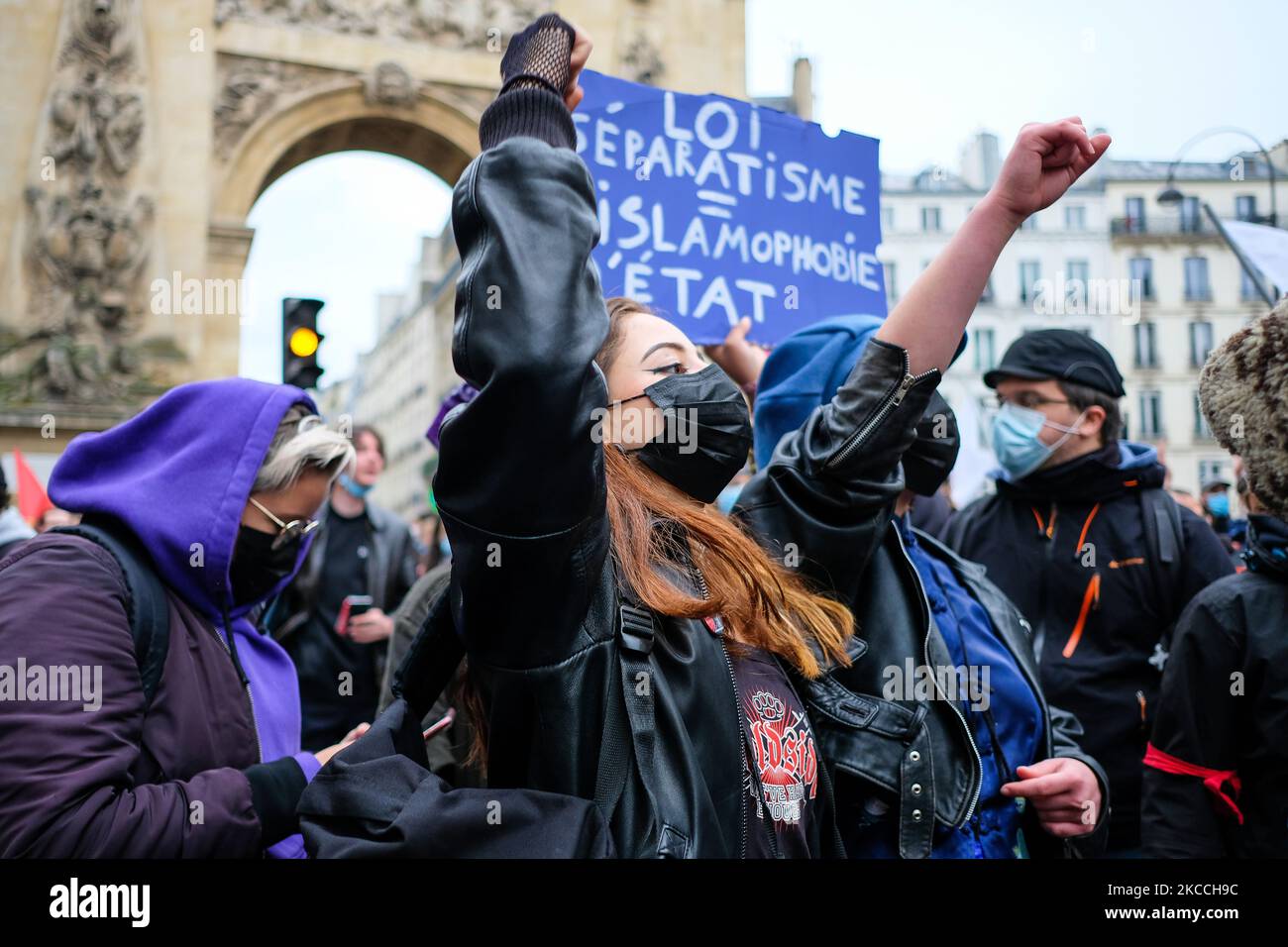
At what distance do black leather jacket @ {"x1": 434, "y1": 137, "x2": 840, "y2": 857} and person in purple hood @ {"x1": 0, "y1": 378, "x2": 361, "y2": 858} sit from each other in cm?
74

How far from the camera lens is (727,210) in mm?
4348

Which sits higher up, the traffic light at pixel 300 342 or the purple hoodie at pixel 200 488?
the traffic light at pixel 300 342

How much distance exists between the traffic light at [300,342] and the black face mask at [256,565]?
417 cm

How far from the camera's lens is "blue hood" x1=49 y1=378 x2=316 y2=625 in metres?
2.28

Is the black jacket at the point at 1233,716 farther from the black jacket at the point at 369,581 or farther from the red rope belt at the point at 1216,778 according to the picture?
the black jacket at the point at 369,581

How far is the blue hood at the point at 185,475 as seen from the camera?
7.48 feet

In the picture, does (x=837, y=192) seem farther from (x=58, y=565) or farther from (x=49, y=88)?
(x=49, y=88)

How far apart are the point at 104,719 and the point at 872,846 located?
139cm

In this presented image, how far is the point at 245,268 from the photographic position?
48.7ft

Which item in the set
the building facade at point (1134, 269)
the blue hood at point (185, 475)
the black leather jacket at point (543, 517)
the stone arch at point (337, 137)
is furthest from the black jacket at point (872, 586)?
the building facade at point (1134, 269)

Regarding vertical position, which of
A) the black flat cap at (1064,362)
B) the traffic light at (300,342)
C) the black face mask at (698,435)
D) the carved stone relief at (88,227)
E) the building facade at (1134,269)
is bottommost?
the black face mask at (698,435)

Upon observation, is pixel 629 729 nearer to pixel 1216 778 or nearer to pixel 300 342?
pixel 1216 778

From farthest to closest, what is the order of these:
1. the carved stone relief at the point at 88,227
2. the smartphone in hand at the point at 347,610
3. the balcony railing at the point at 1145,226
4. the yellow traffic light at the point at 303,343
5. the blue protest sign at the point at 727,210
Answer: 1. the balcony railing at the point at 1145,226
2. the carved stone relief at the point at 88,227
3. the yellow traffic light at the point at 303,343
4. the smartphone in hand at the point at 347,610
5. the blue protest sign at the point at 727,210

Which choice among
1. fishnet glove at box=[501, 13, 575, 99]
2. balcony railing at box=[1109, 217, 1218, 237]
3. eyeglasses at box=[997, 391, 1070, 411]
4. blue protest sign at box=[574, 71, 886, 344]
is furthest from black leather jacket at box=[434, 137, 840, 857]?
balcony railing at box=[1109, 217, 1218, 237]
